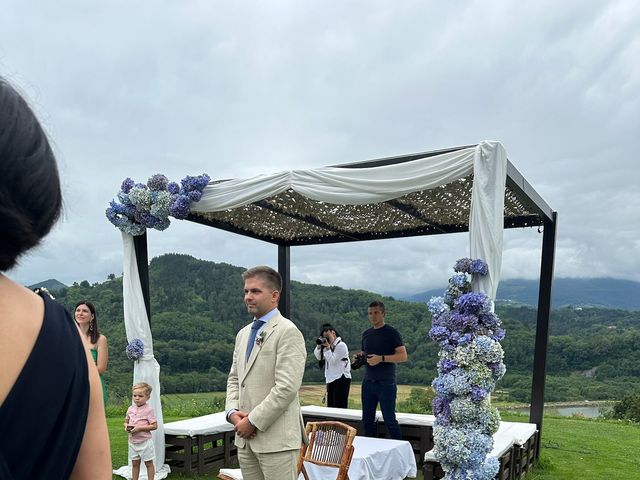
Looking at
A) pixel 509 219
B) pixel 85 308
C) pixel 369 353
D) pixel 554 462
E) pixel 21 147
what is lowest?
pixel 554 462

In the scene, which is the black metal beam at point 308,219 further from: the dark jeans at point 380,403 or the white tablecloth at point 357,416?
the white tablecloth at point 357,416

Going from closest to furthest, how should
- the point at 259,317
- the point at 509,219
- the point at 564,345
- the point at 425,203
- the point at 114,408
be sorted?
the point at 259,317, the point at 425,203, the point at 509,219, the point at 114,408, the point at 564,345

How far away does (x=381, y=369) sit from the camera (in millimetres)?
6477

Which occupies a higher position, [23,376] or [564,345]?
[23,376]

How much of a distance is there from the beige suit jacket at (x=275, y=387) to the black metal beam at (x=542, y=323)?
388 centimetres

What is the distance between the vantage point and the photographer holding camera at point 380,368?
6.39 metres

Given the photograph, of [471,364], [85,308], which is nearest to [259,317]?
[471,364]

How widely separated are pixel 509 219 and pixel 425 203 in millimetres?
1187

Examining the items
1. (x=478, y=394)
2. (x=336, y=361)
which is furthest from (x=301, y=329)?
(x=478, y=394)

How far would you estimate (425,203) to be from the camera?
250 inches

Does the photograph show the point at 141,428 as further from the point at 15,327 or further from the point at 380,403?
the point at 15,327

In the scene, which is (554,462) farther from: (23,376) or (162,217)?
(23,376)

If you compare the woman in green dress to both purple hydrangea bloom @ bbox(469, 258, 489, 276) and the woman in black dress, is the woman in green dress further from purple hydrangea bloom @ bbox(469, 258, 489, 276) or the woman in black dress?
the woman in black dress

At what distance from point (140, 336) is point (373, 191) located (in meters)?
2.96
